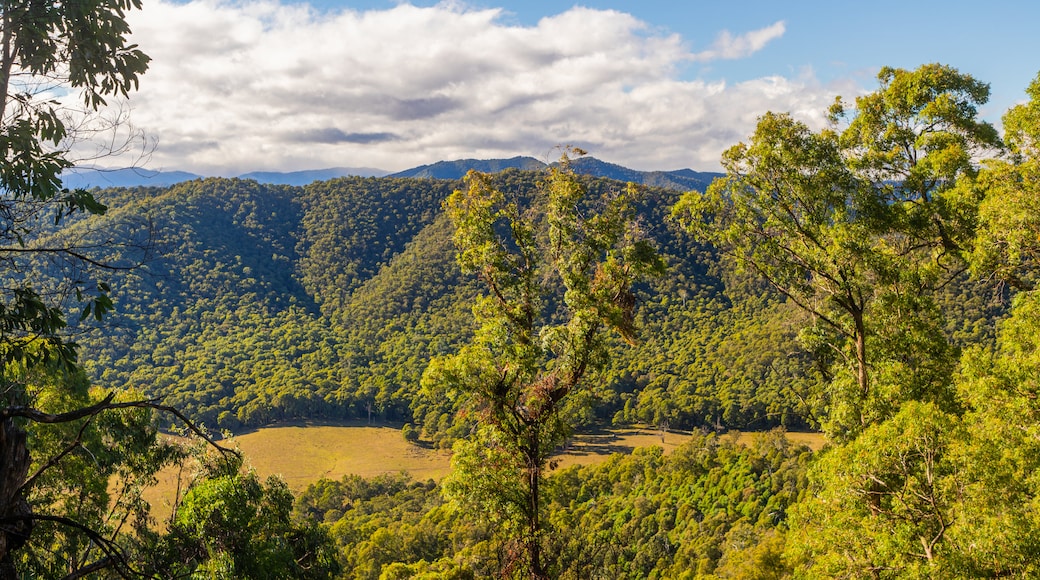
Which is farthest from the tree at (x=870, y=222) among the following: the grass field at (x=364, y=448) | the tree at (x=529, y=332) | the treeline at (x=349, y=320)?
the grass field at (x=364, y=448)

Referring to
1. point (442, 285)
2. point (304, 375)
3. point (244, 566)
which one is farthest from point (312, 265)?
point (244, 566)

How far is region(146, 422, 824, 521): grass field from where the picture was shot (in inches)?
2508

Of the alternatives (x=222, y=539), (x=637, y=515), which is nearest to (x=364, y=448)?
(x=637, y=515)

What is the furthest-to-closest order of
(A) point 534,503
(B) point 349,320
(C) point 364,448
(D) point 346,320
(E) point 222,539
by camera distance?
(B) point 349,320 < (D) point 346,320 < (C) point 364,448 < (E) point 222,539 < (A) point 534,503

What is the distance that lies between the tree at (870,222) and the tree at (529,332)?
2119 millimetres

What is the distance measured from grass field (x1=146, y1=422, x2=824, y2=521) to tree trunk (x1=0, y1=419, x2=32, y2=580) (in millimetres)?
59230

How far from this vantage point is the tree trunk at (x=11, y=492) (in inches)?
118

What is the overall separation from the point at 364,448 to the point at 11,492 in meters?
74.1

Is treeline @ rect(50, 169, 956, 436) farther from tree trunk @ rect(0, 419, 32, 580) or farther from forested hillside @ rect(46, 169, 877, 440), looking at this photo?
tree trunk @ rect(0, 419, 32, 580)

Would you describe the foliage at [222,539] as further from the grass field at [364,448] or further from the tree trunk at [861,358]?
the grass field at [364,448]

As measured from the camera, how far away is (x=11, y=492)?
304 centimetres

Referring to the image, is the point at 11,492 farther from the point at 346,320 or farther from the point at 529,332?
the point at 346,320

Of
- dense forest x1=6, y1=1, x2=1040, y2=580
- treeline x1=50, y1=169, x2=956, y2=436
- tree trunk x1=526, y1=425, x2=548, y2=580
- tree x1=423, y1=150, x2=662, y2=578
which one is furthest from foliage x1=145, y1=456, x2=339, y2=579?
treeline x1=50, y1=169, x2=956, y2=436

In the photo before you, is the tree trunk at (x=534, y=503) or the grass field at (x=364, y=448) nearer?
the tree trunk at (x=534, y=503)
